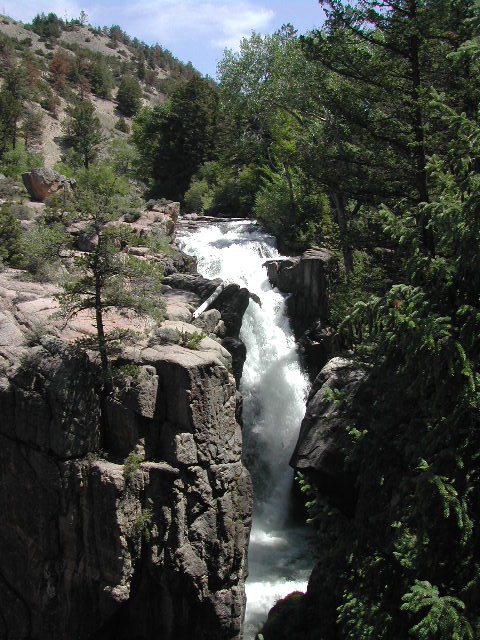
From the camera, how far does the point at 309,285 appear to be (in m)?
22.3

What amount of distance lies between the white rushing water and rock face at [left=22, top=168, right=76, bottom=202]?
238 inches

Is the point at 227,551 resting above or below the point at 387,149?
below

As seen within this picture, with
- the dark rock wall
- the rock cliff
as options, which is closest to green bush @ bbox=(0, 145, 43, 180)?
the rock cliff

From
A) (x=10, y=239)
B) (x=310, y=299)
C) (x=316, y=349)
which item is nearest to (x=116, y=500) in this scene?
(x=10, y=239)

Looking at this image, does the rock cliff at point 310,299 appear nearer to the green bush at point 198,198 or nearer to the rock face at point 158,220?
the rock face at point 158,220

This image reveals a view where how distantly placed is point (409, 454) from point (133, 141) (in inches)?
1614

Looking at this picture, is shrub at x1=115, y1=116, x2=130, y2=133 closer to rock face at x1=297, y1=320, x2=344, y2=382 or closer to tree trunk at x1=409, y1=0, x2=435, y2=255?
rock face at x1=297, y1=320, x2=344, y2=382

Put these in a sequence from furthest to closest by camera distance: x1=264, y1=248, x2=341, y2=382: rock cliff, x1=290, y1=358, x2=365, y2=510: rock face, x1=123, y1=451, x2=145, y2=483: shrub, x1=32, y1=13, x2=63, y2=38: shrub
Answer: x1=32, y1=13, x2=63, y2=38: shrub
x1=264, y1=248, x2=341, y2=382: rock cliff
x1=290, y1=358, x2=365, y2=510: rock face
x1=123, y1=451, x2=145, y2=483: shrub

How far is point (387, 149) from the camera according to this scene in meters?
15.6

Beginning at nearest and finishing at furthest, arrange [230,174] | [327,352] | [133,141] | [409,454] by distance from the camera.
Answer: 1. [409,454]
2. [327,352]
3. [230,174]
4. [133,141]

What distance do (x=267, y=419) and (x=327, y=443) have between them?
3962 mm

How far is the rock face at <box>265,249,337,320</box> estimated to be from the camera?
871 inches

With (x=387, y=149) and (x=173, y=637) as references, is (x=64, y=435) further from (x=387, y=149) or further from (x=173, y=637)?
(x=387, y=149)

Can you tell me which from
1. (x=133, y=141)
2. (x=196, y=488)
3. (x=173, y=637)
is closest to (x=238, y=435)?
(x=196, y=488)
